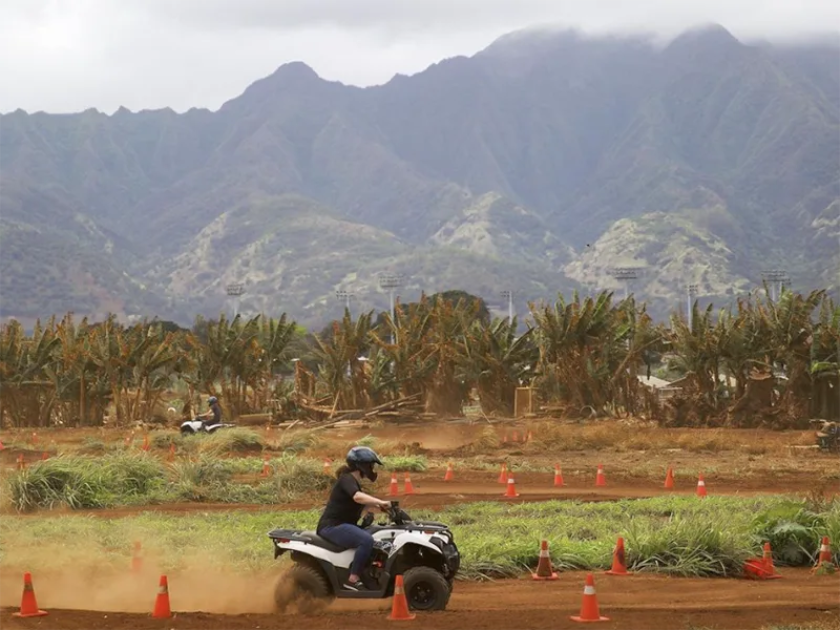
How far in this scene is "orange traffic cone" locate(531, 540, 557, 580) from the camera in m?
14.1

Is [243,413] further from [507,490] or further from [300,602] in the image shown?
[300,602]

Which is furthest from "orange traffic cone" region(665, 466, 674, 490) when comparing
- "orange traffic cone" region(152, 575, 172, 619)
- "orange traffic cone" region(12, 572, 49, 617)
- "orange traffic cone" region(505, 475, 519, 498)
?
"orange traffic cone" region(12, 572, 49, 617)

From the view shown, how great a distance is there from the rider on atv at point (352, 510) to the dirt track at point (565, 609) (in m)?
0.48

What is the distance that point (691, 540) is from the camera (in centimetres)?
1483

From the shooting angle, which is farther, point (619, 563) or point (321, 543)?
point (619, 563)

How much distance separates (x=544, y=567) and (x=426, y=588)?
256 cm

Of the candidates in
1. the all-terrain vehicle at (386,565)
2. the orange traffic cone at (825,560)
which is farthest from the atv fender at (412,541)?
the orange traffic cone at (825,560)

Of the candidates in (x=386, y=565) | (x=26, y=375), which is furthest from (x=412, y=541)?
(x=26, y=375)

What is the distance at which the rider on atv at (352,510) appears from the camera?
472 inches

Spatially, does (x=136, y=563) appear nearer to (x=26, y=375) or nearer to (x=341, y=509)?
(x=341, y=509)

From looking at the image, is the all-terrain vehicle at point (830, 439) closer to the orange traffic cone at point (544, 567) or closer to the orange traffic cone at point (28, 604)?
the orange traffic cone at point (544, 567)

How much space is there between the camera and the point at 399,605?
11523mm

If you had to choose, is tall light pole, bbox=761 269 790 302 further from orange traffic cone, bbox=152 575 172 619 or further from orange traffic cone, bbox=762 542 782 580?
orange traffic cone, bbox=152 575 172 619

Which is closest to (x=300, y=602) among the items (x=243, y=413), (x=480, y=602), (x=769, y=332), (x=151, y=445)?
(x=480, y=602)
